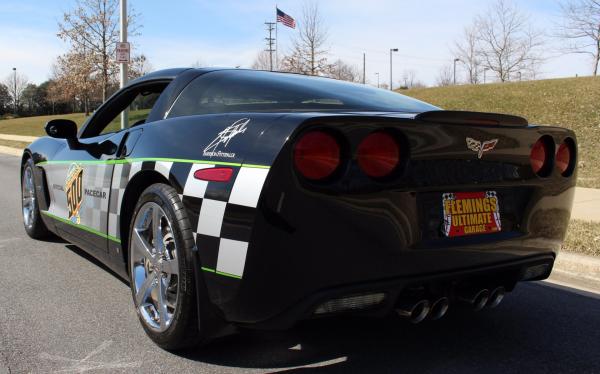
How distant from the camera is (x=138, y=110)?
13.0 ft

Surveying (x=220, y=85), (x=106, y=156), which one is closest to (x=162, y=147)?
(x=220, y=85)

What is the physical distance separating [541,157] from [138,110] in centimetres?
257

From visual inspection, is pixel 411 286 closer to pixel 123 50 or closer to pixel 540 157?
pixel 540 157

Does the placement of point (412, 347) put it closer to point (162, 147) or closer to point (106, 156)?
point (162, 147)

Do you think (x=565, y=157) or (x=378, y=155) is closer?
(x=378, y=155)

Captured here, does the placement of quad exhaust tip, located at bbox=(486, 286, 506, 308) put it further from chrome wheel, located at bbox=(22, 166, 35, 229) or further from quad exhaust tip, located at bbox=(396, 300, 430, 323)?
chrome wheel, located at bbox=(22, 166, 35, 229)

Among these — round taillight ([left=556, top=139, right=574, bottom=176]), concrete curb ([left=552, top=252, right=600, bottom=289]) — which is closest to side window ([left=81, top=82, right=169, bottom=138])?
round taillight ([left=556, top=139, right=574, bottom=176])

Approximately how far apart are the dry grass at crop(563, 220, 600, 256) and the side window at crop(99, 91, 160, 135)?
142 inches

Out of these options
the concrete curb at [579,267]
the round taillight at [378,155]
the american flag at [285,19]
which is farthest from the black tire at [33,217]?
the american flag at [285,19]

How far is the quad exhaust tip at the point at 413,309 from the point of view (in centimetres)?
250

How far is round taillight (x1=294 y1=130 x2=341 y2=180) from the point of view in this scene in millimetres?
2227

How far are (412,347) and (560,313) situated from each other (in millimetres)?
1227

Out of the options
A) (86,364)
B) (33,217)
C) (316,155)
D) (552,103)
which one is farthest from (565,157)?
(552,103)

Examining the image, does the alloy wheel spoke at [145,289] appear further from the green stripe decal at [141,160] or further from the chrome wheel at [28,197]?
the chrome wheel at [28,197]
